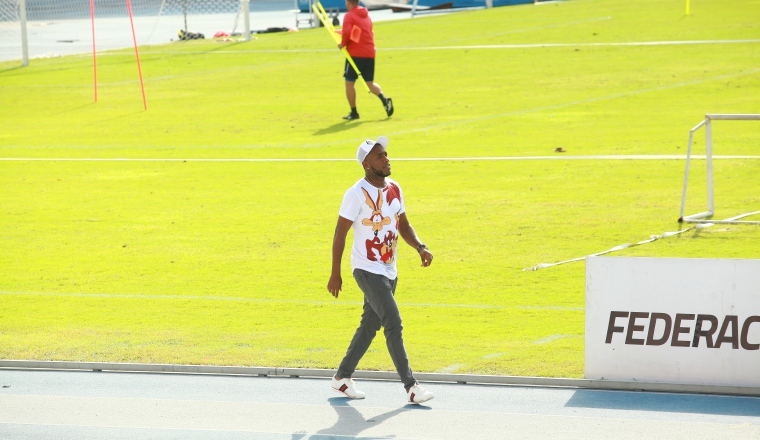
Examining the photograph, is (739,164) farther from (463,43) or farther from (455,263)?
(463,43)

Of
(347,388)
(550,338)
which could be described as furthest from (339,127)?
(347,388)

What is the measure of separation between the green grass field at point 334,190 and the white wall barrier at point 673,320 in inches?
19.7

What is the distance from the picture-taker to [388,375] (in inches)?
334

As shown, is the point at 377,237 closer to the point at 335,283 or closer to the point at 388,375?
the point at 335,283

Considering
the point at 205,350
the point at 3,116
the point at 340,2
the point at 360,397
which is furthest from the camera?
the point at 340,2

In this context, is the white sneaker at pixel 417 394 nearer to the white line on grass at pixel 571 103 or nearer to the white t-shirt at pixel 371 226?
the white t-shirt at pixel 371 226

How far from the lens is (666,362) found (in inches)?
319

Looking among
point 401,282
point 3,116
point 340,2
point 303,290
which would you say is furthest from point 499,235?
point 340,2

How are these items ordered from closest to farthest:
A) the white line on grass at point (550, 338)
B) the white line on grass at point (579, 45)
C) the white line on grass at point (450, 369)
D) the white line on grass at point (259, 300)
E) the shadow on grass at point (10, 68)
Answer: the white line on grass at point (450, 369)
the white line on grass at point (550, 338)
the white line on grass at point (259, 300)
the white line on grass at point (579, 45)
the shadow on grass at point (10, 68)

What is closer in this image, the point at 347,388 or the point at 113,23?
the point at 347,388

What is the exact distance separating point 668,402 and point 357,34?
47.0ft

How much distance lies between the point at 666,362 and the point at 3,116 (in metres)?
20.0

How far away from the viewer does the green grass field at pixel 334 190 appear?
33.0ft

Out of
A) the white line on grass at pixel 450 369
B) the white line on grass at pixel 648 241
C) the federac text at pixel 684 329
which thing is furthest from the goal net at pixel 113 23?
the federac text at pixel 684 329
